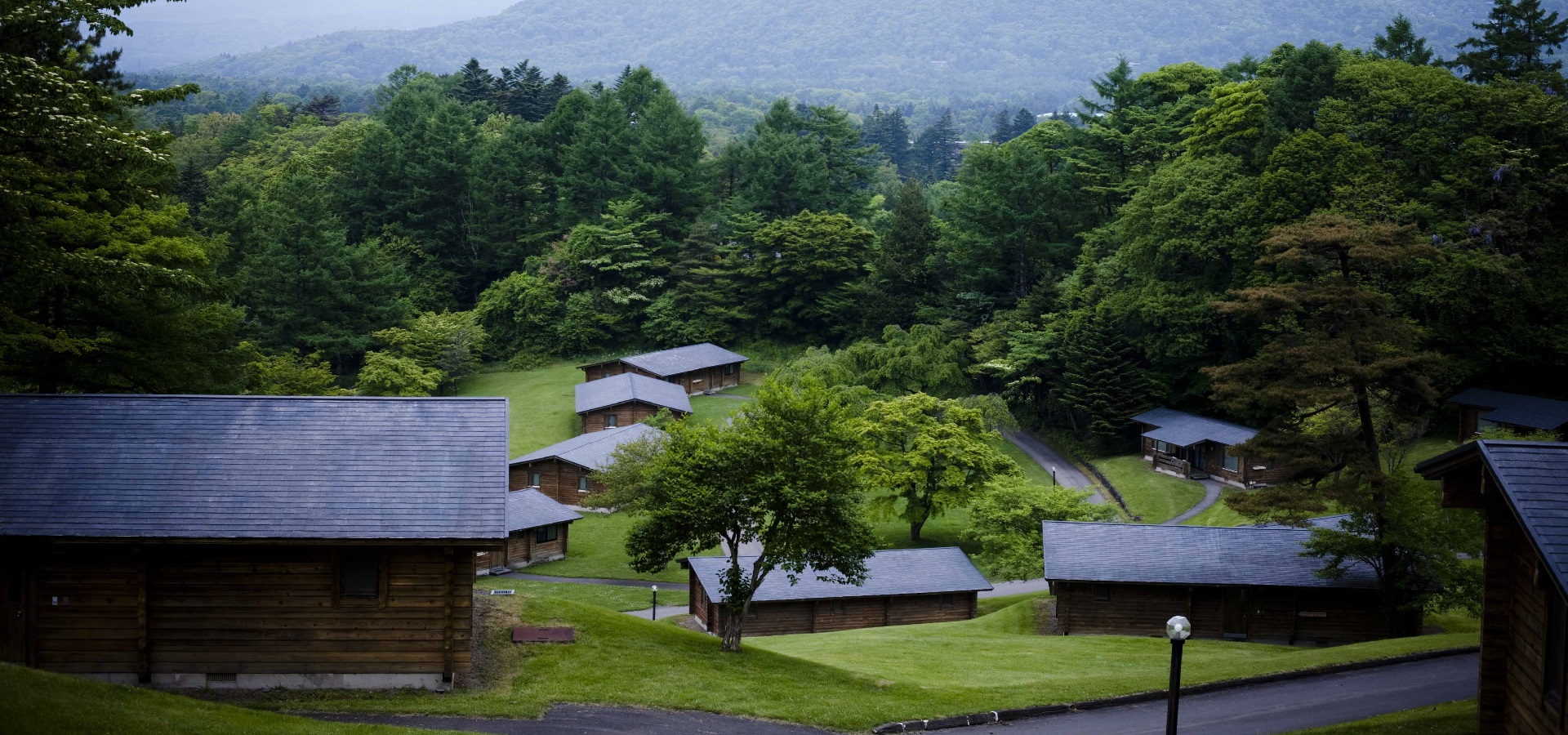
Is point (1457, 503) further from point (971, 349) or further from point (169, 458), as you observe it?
point (971, 349)

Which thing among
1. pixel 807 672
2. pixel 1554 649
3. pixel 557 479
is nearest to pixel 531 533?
pixel 557 479

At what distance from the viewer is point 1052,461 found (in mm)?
63938

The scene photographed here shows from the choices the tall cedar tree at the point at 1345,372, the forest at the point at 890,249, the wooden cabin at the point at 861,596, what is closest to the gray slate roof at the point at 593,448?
the forest at the point at 890,249

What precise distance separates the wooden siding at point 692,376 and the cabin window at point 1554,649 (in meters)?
62.3

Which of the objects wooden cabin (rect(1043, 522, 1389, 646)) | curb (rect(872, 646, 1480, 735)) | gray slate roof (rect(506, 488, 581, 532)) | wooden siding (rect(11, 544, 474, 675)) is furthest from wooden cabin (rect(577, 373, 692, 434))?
wooden siding (rect(11, 544, 474, 675))

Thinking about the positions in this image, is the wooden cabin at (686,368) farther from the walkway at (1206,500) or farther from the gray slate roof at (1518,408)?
the gray slate roof at (1518,408)

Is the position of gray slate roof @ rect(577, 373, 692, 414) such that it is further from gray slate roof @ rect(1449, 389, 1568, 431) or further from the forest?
gray slate roof @ rect(1449, 389, 1568, 431)

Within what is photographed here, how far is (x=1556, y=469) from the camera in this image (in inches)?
584

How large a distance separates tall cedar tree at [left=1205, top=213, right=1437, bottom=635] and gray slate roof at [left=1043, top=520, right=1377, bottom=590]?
119cm

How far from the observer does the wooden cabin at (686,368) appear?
75.3 m

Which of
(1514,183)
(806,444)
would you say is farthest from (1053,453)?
(806,444)

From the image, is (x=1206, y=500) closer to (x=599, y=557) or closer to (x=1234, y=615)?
(x=1234, y=615)

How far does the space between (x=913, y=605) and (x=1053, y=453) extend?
2639 centimetres

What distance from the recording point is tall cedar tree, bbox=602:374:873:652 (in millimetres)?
25953
